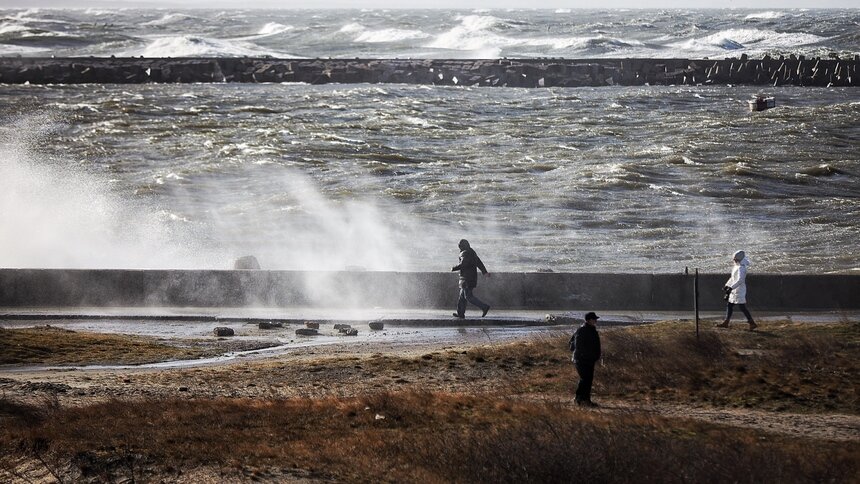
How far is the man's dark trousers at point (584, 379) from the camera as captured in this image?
1323cm

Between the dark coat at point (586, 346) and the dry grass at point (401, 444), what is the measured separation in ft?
2.11

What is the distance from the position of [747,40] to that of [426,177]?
3710 inches

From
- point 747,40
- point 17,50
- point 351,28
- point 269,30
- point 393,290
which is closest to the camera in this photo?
point 393,290

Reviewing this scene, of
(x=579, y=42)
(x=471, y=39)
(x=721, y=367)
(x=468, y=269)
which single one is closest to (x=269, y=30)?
(x=471, y=39)

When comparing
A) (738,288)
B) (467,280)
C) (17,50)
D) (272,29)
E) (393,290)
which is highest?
(272,29)

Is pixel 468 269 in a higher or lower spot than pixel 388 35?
lower

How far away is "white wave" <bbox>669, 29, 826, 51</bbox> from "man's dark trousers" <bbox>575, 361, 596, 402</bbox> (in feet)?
378

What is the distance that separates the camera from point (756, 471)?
982 cm

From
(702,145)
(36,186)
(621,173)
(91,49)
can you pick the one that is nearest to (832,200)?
(621,173)

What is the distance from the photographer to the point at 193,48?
13275 cm

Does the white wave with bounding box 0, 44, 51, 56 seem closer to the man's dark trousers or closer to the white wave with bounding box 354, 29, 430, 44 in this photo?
the white wave with bounding box 354, 29, 430, 44

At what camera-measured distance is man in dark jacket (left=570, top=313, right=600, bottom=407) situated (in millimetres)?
13195

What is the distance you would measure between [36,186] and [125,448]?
115 ft

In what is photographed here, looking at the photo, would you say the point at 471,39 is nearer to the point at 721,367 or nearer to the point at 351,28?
the point at 351,28
